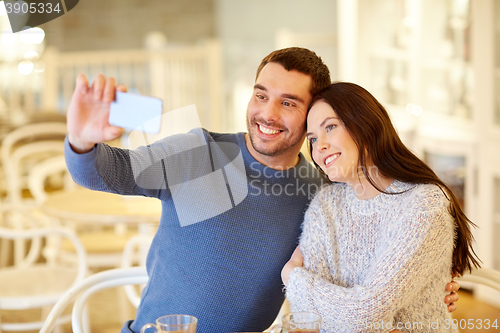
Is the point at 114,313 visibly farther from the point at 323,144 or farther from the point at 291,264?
the point at 323,144

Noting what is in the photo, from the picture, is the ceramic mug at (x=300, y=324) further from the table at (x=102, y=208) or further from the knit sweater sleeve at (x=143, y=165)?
the table at (x=102, y=208)

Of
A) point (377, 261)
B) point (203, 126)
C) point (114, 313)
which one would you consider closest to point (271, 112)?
point (377, 261)

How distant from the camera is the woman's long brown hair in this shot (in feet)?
3.33

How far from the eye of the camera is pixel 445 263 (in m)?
1.00

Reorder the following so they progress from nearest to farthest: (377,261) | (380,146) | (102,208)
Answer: (377,261)
(380,146)
(102,208)

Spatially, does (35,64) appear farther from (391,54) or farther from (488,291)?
(488,291)

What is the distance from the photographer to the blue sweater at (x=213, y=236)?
3.49ft

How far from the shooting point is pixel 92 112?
822 millimetres

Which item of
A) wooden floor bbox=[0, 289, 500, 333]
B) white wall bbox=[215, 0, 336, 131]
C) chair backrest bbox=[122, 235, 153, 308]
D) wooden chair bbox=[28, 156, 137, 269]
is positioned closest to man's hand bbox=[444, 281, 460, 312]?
chair backrest bbox=[122, 235, 153, 308]

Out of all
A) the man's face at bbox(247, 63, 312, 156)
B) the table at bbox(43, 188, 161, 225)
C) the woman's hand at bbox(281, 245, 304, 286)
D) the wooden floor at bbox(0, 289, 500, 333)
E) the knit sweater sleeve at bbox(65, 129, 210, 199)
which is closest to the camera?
the knit sweater sleeve at bbox(65, 129, 210, 199)

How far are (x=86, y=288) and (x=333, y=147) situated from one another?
25.3 inches

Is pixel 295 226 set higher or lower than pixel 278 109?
lower

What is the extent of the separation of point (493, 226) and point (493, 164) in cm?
32

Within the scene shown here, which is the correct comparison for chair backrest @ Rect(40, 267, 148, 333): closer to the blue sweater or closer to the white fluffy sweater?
the blue sweater
